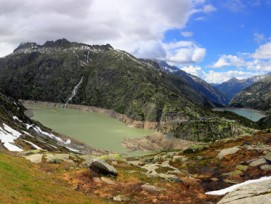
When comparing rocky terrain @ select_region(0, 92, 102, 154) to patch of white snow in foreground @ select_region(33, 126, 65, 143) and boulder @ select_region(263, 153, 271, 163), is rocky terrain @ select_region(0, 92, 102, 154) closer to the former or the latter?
patch of white snow in foreground @ select_region(33, 126, 65, 143)

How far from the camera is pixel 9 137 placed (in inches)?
4392

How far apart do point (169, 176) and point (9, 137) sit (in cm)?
7506

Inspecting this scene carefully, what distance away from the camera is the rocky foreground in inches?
1655

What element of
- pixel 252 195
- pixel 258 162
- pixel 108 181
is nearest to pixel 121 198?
pixel 108 181

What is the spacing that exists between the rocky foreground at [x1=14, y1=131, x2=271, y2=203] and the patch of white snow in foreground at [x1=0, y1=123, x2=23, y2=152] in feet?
144

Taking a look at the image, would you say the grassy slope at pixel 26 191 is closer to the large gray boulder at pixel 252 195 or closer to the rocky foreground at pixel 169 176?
the rocky foreground at pixel 169 176

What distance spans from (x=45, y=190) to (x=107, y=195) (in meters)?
9.72

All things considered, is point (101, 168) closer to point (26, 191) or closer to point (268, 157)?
point (26, 191)

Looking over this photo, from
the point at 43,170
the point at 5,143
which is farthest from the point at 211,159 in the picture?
the point at 5,143

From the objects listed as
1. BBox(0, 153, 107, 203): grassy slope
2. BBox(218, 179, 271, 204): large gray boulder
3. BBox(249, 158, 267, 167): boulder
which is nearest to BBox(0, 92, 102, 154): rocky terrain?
BBox(0, 153, 107, 203): grassy slope

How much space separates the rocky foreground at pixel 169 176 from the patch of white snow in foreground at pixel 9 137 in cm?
4377

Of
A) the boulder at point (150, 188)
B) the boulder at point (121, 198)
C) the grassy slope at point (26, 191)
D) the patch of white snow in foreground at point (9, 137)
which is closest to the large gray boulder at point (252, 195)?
the boulder at point (121, 198)

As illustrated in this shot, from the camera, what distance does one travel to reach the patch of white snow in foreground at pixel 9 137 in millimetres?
100050

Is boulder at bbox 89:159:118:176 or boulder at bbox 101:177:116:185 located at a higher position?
boulder at bbox 89:159:118:176
